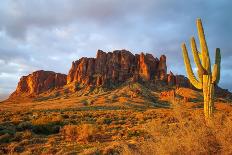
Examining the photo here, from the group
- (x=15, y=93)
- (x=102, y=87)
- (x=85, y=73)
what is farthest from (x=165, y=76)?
(x=15, y=93)

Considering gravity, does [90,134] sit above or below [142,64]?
below

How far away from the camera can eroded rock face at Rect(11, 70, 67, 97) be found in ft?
479

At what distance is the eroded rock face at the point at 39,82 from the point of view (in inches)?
5748

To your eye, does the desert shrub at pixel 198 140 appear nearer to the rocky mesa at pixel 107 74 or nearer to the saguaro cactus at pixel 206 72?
the saguaro cactus at pixel 206 72

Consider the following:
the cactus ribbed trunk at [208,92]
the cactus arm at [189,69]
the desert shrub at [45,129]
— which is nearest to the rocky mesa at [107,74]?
the desert shrub at [45,129]

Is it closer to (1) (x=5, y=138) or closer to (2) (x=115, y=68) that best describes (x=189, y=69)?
(1) (x=5, y=138)

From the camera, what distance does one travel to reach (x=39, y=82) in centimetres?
14950

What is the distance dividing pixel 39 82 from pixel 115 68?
3680cm

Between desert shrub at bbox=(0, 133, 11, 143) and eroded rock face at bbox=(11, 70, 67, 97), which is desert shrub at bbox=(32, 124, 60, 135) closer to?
desert shrub at bbox=(0, 133, 11, 143)

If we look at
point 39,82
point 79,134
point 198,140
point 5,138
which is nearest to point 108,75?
point 39,82

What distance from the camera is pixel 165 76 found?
123438mm

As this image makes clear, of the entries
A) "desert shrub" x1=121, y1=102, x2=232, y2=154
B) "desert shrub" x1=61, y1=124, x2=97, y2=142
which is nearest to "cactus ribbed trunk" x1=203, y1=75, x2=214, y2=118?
"desert shrub" x1=121, y1=102, x2=232, y2=154

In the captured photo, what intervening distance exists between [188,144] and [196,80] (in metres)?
7.04

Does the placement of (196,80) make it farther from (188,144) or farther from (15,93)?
(15,93)
